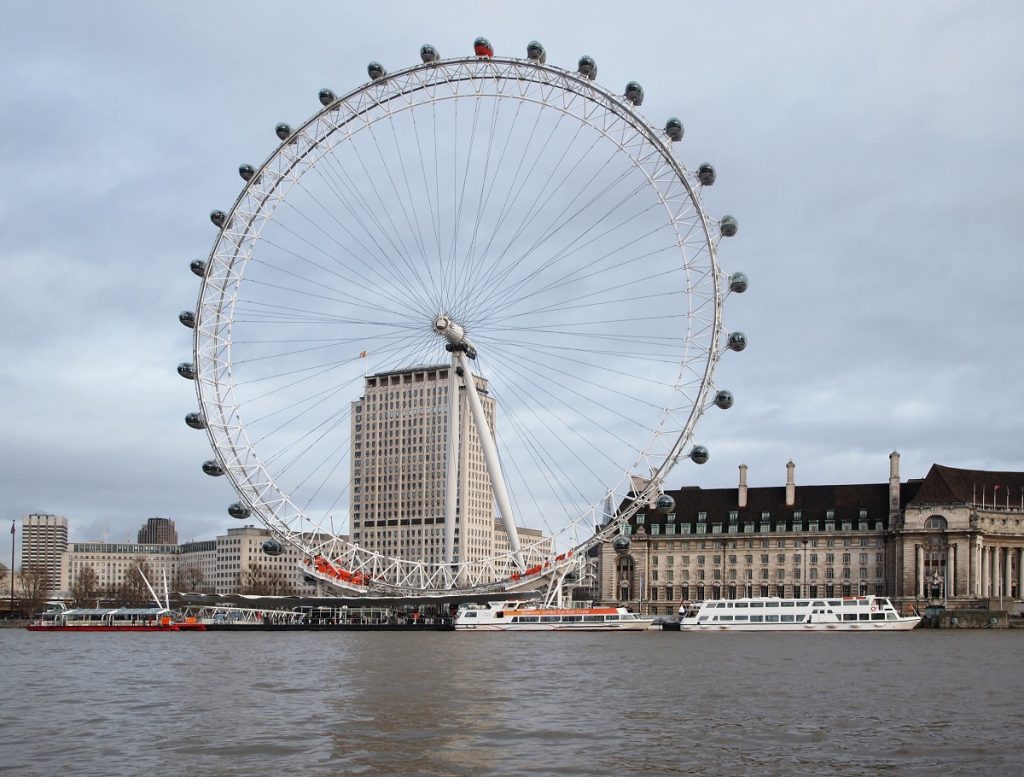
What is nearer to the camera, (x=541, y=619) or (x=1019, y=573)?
(x=541, y=619)

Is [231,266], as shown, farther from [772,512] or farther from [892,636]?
[772,512]

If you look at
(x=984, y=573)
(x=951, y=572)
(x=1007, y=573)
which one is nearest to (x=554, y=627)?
(x=951, y=572)

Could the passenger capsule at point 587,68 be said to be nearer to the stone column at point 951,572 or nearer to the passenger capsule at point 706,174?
the passenger capsule at point 706,174

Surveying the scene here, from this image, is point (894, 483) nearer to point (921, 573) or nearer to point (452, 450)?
point (921, 573)

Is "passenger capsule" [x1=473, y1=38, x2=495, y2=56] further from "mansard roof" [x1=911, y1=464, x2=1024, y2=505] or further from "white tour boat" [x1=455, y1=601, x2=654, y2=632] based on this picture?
"mansard roof" [x1=911, y1=464, x2=1024, y2=505]

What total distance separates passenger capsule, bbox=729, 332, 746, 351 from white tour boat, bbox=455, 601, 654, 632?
1518 inches

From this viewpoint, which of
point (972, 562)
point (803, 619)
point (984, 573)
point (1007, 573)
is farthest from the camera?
point (1007, 573)

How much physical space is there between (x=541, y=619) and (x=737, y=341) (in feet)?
135

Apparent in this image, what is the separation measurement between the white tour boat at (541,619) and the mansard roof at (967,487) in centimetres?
4602

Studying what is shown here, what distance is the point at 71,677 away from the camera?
54781mm

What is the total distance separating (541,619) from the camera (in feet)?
371

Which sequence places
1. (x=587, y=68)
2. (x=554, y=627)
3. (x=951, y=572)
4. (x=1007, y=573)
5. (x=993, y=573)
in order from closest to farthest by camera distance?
(x=587, y=68) < (x=554, y=627) < (x=951, y=572) < (x=993, y=573) < (x=1007, y=573)

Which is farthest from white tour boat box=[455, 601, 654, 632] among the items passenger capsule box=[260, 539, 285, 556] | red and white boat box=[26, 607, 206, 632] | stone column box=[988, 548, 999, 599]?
stone column box=[988, 548, 999, 599]

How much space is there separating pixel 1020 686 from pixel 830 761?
2191 cm
